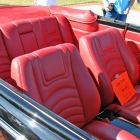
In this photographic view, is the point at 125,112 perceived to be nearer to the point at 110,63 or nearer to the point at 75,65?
the point at 110,63

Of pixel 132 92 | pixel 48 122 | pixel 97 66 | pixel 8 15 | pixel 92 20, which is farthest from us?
pixel 92 20

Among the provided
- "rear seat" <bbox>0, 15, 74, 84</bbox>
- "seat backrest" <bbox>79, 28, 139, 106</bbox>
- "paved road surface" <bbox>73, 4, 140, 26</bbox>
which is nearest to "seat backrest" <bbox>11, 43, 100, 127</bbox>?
"seat backrest" <bbox>79, 28, 139, 106</bbox>

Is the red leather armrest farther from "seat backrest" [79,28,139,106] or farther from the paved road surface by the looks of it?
the paved road surface

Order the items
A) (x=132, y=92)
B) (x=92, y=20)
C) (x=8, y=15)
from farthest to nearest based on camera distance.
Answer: (x=92, y=20)
(x=8, y=15)
(x=132, y=92)

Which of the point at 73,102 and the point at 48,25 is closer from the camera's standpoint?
the point at 73,102

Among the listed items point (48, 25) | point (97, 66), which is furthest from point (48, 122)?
point (48, 25)

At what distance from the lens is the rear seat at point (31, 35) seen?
2215 mm

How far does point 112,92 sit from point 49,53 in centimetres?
73

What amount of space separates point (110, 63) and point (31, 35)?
75 centimetres

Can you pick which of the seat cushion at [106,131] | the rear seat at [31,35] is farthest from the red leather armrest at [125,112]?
the rear seat at [31,35]

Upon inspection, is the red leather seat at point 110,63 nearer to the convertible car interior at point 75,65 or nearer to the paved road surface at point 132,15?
the convertible car interior at point 75,65

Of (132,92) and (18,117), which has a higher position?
(18,117)

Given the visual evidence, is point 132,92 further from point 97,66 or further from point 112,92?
point 97,66

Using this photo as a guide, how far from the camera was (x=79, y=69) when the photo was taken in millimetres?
1822
